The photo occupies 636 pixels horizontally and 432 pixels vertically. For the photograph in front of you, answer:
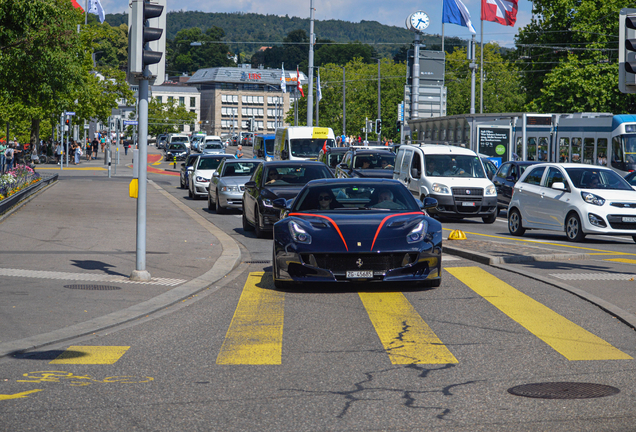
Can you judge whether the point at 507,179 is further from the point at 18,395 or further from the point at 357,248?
the point at 18,395

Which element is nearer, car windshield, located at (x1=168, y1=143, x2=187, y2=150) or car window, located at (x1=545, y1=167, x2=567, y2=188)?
car window, located at (x1=545, y1=167, x2=567, y2=188)

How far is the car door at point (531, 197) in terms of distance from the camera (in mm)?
17656

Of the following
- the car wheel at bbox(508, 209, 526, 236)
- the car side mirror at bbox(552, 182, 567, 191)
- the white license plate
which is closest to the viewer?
the white license plate

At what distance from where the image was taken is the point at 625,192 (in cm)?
1656

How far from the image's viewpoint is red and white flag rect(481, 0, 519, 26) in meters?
46.0

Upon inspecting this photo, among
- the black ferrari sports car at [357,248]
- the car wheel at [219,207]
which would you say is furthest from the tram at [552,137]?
the black ferrari sports car at [357,248]

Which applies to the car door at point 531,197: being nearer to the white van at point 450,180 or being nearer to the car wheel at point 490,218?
the white van at point 450,180

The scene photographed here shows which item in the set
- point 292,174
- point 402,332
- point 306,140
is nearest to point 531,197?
point 292,174

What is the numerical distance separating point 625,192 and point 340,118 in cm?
8728

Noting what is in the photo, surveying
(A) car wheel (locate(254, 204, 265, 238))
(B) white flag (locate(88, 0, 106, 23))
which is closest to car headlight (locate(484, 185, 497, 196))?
(A) car wheel (locate(254, 204, 265, 238))

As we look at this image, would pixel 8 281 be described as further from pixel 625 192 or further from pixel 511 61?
pixel 511 61

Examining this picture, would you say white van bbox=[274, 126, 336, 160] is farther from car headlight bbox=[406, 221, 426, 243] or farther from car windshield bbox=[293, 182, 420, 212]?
car headlight bbox=[406, 221, 426, 243]

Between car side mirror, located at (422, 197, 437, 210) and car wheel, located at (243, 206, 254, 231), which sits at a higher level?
car side mirror, located at (422, 197, 437, 210)

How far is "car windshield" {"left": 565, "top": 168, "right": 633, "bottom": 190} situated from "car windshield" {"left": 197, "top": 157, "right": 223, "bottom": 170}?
594 inches
